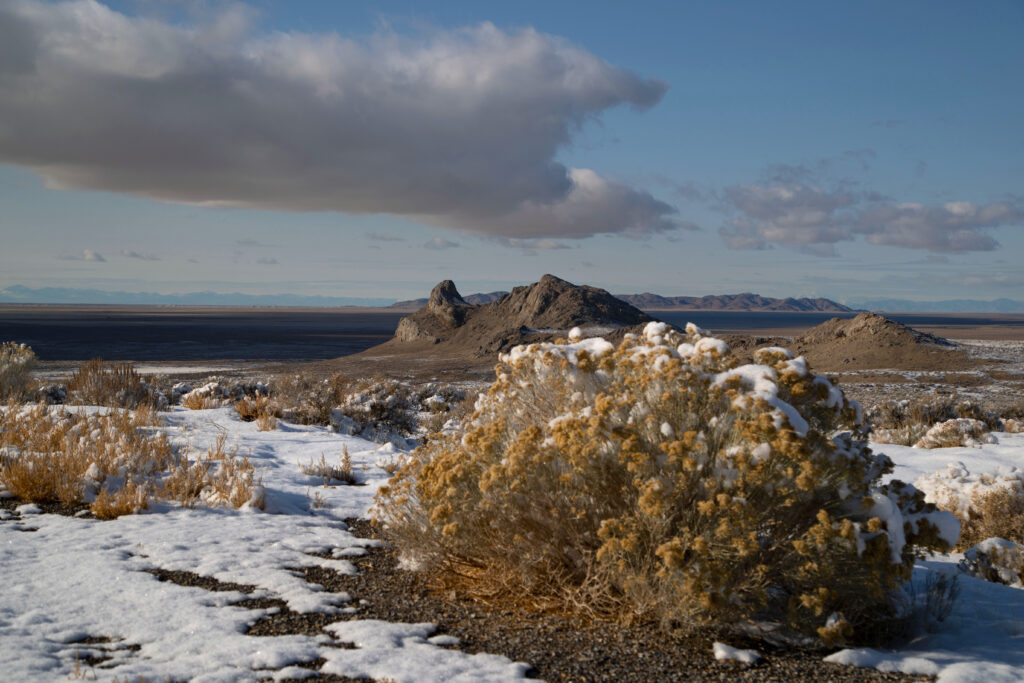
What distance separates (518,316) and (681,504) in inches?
1502

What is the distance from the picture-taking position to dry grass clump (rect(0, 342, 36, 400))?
1196cm

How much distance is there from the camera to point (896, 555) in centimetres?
359

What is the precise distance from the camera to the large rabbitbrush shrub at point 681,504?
353 centimetres

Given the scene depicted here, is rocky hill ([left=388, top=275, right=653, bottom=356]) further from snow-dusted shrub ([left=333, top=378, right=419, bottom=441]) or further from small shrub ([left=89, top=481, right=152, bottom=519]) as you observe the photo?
small shrub ([left=89, top=481, right=152, bottom=519])

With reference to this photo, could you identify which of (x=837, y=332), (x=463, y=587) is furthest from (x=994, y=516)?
(x=837, y=332)

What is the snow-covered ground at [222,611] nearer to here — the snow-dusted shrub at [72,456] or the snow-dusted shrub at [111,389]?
the snow-dusted shrub at [72,456]

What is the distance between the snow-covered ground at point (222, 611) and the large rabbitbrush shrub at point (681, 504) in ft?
1.71

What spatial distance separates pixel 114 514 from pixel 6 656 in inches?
100

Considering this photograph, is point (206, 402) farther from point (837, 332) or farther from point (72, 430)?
point (837, 332)

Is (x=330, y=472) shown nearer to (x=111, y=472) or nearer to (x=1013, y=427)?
(x=111, y=472)

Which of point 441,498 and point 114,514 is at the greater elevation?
point 441,498

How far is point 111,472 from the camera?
21.6ft

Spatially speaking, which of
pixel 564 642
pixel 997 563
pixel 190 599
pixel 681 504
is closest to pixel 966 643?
pixel 997 563

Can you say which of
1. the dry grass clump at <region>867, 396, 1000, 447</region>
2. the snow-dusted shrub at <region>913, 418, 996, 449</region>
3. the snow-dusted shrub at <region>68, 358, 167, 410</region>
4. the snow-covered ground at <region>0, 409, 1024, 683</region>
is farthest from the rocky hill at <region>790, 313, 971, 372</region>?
the snow-covered ground at <region>0, 409, 1024, 683</region>
